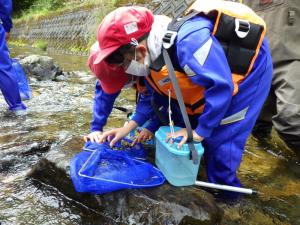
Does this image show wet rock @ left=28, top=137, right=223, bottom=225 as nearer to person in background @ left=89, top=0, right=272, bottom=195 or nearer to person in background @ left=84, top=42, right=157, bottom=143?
person in background @ left=89, top=0, right=272, bottom=195

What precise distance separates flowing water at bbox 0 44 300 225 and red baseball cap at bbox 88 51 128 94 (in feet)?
1.77

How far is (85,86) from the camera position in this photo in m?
6.63

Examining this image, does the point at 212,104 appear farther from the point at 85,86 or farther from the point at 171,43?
the point at 85,86

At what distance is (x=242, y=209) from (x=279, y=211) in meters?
0.25

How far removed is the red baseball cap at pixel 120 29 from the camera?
2.21 metres

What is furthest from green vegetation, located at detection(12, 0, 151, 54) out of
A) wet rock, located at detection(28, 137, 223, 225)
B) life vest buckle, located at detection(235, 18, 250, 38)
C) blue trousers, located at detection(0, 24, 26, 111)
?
wet rock, located at detection(28, 137, 223, 225)

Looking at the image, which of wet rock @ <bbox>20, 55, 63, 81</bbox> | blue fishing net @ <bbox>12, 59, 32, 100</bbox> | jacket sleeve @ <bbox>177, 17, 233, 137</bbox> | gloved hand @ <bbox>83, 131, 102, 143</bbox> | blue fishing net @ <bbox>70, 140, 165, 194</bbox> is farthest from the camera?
wet rock @ <bbox>20, 55, 63, 81</bbox>

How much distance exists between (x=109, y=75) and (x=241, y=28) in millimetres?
893

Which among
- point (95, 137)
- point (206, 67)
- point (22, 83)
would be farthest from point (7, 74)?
point (206, 67)

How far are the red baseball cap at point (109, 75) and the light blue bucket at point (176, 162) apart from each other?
0.46 meters

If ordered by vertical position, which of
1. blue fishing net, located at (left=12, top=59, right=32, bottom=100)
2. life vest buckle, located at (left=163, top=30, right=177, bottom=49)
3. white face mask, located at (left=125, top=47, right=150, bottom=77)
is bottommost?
blue fishing net, located at (left=12, top=59, right=32, bottom=100)

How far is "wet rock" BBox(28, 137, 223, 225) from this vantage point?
226cm

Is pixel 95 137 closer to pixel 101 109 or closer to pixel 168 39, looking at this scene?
pixel 101 109

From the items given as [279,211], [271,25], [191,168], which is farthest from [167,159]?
[271,25]
